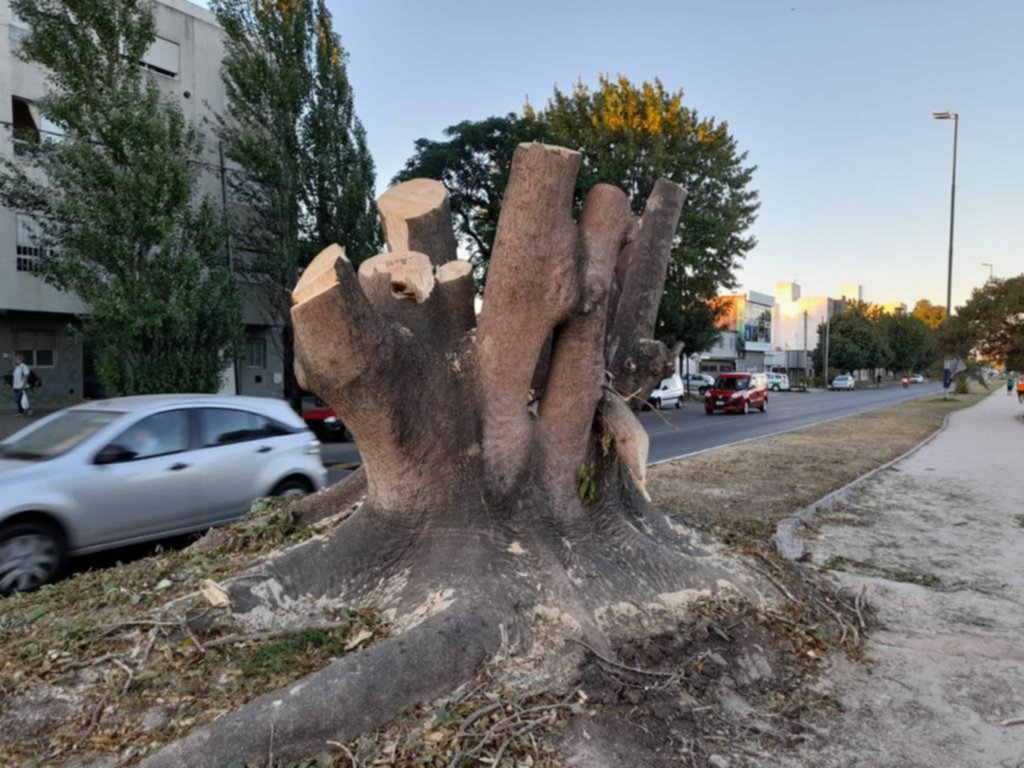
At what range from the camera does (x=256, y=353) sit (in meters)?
29.6

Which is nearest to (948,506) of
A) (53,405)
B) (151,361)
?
(151,361)

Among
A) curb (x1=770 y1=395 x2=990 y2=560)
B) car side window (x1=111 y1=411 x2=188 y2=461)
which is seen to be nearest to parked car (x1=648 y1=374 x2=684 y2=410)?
curb (x1=770 y1=395 x2=990 y2=560)

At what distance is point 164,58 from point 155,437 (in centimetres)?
2290

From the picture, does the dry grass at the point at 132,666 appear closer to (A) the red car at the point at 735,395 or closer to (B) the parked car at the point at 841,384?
(A) the red car at the point at 735,395

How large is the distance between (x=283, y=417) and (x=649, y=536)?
447 centimetres

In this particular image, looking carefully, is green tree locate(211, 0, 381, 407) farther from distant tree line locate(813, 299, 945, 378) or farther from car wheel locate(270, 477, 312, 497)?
distant tree line locate(813, 299, 945, 378)

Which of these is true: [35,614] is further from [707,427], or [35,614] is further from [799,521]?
[707,427]

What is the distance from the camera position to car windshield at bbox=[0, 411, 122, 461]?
6.07m

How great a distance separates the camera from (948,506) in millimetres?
9719

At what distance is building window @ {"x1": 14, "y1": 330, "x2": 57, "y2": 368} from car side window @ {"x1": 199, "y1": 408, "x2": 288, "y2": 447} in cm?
2006

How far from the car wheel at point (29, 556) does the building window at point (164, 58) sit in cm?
2306

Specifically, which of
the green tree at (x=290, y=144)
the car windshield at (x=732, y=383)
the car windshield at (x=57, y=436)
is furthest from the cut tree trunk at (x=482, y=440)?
the car windshield at (x=732, y=383)

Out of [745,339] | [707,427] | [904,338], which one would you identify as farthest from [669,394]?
[904,338]

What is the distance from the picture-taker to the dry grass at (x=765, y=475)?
8152 millimetres
